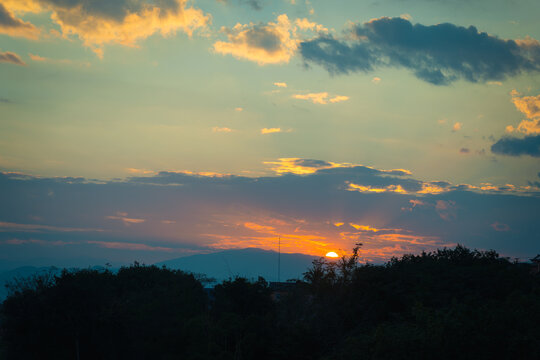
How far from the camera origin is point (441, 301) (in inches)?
1238

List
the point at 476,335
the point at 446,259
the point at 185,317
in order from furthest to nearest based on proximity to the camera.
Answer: the point at 446,259
the point at 185,317
the point at 476,335

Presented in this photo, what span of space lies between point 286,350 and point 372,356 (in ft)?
31.4

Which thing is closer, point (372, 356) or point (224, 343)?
point (372, 356)

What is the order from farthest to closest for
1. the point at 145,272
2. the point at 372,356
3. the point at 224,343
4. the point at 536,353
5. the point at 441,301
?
the point at 145,272 → the point at 224,343 → the point at 441,301 → the point at 372,356 → the point at 536,353

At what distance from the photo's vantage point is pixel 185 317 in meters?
37.4

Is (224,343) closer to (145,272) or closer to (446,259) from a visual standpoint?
(446,259)

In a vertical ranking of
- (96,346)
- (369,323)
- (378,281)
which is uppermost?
(378,281)

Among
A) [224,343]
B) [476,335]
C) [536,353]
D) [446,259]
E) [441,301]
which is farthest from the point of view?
[446,259]

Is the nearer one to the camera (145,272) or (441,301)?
(441,301)

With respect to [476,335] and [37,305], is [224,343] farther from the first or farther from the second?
[476,335]

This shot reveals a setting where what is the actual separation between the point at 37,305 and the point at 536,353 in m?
27.7

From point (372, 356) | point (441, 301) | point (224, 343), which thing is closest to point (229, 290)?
point (224, 343)

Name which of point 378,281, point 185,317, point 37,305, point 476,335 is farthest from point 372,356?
point 37,305

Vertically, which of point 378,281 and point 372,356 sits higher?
point 378,281
